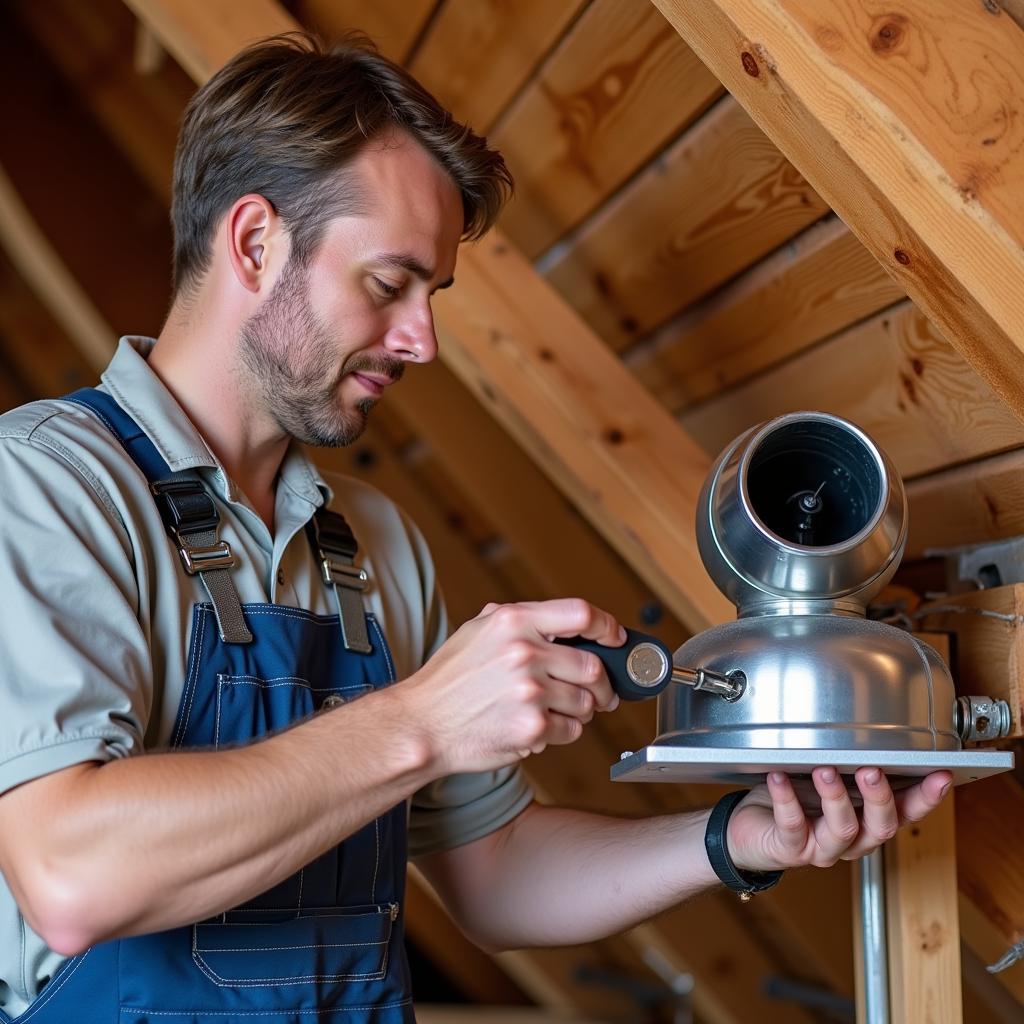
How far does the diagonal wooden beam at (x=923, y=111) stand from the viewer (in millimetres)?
1109

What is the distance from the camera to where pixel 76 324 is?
3.45 m

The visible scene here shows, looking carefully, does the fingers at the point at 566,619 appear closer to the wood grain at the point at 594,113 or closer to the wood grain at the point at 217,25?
the wood grain at the point at 594,113

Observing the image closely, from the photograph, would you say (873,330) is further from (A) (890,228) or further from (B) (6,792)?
(B) (6,792)

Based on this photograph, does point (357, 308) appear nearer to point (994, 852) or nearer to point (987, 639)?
point (987, 639)

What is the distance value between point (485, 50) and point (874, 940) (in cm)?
147

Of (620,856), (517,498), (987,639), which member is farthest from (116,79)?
(987,639)

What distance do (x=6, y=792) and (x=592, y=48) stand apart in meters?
1.31

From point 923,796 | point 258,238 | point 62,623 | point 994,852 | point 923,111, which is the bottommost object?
point 994,852

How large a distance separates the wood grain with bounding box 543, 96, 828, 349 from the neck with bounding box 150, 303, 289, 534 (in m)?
0.69

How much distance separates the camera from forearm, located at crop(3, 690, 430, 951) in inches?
42.6

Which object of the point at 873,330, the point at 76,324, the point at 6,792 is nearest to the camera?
the point at 6,792

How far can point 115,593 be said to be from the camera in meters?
1.25

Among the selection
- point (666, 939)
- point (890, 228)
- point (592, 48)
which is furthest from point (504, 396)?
point (666, 939)

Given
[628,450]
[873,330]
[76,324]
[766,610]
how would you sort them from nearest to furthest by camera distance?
[766,610] → [873,330] → [628,450] → [76,324]
